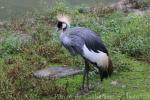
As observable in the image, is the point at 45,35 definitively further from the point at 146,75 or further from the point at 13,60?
the point at 146,75

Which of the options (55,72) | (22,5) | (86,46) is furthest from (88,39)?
(22,5)

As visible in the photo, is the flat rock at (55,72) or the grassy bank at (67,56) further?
the flat rock at (55,72)

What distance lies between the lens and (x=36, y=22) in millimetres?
12383

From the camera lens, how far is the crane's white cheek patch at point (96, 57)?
775 centimetres

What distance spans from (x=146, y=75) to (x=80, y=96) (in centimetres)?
156

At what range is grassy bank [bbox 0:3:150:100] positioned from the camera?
309 inches

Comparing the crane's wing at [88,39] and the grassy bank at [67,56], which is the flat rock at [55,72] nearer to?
the grassy bank at [67,56]

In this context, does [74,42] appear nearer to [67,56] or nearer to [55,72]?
[55,72]

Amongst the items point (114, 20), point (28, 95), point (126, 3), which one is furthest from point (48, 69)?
point (126, 3)

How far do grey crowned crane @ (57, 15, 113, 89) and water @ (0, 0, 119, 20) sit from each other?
6.12 metres

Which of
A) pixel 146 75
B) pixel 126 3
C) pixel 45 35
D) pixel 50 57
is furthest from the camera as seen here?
pixel 126 3

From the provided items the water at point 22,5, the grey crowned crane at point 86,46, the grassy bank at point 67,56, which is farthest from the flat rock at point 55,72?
the water at point 22,5

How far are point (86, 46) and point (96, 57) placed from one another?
22cm

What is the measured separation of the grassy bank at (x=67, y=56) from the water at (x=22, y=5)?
4.62 feet
